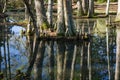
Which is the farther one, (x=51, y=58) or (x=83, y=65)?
→ (x=51, y=58)

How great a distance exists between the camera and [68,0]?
27922 mm

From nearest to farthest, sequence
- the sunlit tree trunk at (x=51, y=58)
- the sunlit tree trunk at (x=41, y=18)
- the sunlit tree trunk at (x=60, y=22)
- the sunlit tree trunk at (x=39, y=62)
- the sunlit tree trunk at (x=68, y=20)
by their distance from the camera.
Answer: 1. the sunlit tree trunk at (x=39, y=62)
2. the sunlit tree trunk at (x=51, y=58)
3. the sunlit tree trunk at (x=68, y=20)
4. the sunlit tree trunk at (x=60, y=22)
5. the sunlit tree trunk at (x=41, y=18)

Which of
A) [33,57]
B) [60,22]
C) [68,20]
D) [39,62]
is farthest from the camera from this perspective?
[60,22]

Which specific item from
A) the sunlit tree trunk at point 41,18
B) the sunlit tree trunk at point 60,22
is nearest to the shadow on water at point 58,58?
the sunlit tree trunk at point 60,22

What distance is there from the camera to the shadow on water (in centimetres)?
1644

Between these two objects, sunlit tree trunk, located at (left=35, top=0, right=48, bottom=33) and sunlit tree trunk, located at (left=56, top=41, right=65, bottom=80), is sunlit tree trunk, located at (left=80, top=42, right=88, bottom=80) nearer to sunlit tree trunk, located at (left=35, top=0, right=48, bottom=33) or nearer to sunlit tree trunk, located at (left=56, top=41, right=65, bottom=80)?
sunlit tree trunk, located at (left=56, top=41, right=65, bottom=80)

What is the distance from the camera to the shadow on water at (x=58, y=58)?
16.4 m

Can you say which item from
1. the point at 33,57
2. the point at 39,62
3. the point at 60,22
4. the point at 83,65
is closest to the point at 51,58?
the point at 33,57

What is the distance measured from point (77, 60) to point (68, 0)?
9034 mm

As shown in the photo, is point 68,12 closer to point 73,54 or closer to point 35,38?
point 35,38

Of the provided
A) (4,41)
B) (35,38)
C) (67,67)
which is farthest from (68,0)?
(67,67)

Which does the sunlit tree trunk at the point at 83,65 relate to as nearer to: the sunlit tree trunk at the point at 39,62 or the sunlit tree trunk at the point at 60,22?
the sunlit tree trunk at the point at 39,62

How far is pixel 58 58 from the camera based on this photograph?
67.4ft

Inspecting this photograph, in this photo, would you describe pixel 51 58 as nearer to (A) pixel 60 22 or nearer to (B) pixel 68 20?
(B) pixel 68 20
